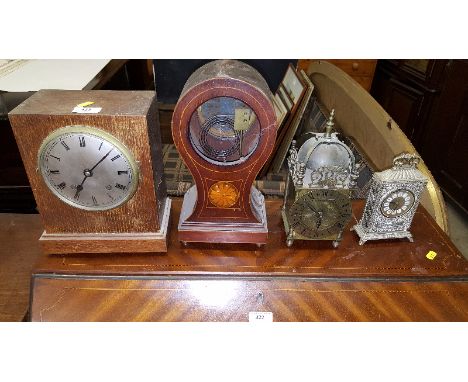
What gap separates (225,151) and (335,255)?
0.63 metres

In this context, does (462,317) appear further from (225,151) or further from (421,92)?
(421,92)

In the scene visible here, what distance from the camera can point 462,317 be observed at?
1508mm

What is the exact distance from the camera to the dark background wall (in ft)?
14.4

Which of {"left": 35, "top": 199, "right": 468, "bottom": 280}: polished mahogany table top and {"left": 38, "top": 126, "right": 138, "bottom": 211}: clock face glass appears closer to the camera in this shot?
{"left": 38, "top": 126, "right": 138, "bottom": 211}: clock face glass

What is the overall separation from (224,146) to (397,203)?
0.74m

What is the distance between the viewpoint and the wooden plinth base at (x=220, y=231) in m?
1.55

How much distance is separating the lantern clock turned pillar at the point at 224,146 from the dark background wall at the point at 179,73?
308cm

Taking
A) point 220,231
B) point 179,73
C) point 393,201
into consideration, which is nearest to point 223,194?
point 220,231

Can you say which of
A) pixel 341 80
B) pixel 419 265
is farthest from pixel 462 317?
pixel 341 80

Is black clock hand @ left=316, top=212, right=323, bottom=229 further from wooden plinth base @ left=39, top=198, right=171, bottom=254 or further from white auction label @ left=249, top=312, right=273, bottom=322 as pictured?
wooden plinth base @ left=39, top=198, right=171, bottom=254

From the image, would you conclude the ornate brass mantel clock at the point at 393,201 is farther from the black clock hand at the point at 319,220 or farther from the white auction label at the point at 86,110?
the white auction label at the point at 86,110

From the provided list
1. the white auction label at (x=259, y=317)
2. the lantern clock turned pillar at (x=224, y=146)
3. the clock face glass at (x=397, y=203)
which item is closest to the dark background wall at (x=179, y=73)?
the lantern clock turned pillar at (x=224, y=146)

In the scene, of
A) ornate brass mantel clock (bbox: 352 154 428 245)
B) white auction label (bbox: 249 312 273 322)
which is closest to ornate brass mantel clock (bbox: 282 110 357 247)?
ornate brass mantel clock (bbox: 352 154 428 245)

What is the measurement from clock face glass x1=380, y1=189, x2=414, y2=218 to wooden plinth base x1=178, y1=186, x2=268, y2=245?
0.49 metres
